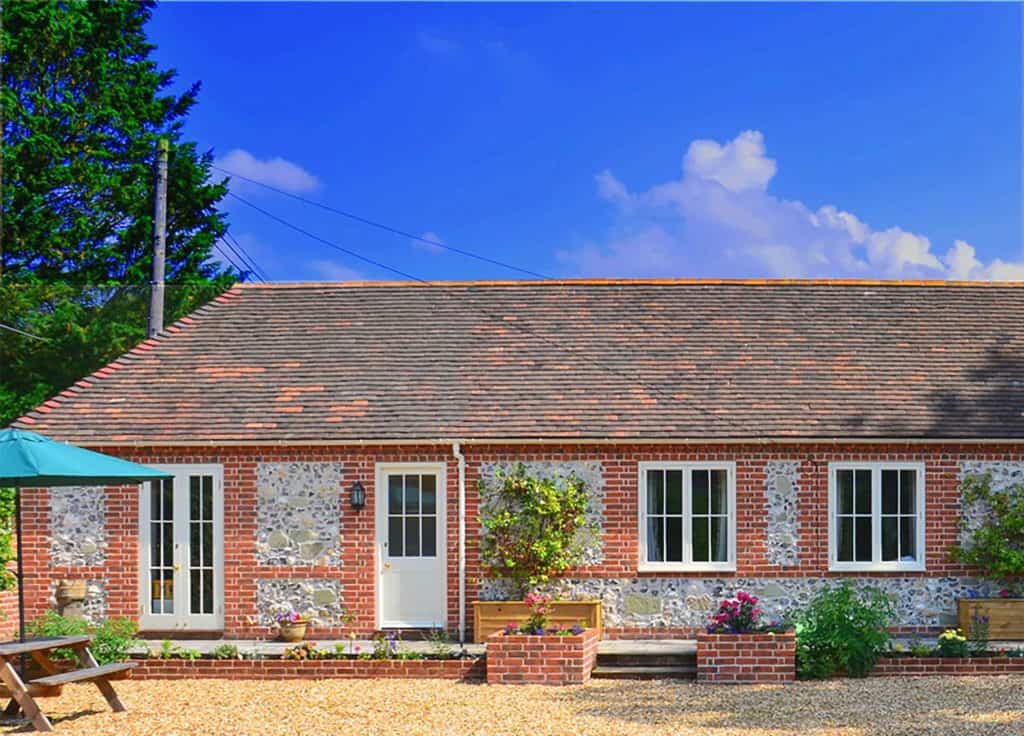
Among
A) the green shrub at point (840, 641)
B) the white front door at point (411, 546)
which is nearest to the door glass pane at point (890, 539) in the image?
the green shrub at point (840, 641)

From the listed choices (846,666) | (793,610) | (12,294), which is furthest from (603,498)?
(12,294)

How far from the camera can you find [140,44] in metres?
33.5

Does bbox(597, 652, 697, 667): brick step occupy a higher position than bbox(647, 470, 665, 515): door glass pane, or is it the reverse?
bbox(647, 470, 665, 515): door glass pane

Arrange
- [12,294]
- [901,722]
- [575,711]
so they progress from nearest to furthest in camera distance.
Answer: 1. [901,722]
2. [575,711]
3. [12,294]

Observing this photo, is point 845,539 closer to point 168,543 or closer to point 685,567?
point 685,567

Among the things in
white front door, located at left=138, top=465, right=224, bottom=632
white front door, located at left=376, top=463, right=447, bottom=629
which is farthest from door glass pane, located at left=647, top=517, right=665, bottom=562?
white front door, located at left=138, top=465, right=224, bottom=632

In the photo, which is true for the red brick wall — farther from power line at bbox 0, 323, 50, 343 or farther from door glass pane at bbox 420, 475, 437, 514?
power line at bbox 0, 323, 50, 343

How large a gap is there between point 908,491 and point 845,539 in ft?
3.56

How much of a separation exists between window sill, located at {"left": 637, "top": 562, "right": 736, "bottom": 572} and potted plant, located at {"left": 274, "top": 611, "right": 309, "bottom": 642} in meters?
4.46

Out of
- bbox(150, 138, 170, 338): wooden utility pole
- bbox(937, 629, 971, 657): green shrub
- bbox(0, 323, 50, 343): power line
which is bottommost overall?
bbox(937, 629, 971, 657): green shrub

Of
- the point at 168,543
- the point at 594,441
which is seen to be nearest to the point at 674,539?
the point at 594,441

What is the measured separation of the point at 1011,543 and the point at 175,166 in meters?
22.6

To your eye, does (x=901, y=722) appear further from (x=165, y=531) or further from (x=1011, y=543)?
(x=165, y=531)

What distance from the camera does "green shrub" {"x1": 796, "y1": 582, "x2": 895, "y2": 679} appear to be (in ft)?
47.7
